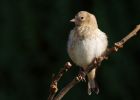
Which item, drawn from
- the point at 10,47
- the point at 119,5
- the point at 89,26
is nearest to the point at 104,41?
the point at 89,26

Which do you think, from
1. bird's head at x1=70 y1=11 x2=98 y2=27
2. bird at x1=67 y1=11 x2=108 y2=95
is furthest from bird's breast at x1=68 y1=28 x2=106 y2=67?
bird's head at x1=70 y1=11 x2=98 y2=27

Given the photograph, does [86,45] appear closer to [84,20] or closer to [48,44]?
[84,20]

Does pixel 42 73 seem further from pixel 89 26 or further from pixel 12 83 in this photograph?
pixel 89 26

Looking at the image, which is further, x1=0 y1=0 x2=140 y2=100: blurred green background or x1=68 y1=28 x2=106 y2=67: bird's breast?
x1=0 y1=0 x2=140 y2=100: blurred green background

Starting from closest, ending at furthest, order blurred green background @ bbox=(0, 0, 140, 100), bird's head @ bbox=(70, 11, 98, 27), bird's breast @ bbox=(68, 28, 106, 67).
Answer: bird's breast @ bbox=(68, 28, 106, 67) < bird's head @ bbox=(70, 11, 98, 27) < blurred green background @ bbox=(0, 0, 140, 100)

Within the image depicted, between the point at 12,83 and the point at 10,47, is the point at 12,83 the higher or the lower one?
the lower one

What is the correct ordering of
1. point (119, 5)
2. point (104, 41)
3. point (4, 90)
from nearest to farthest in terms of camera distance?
point (104, 41) < point (119, 5) < point (4, 90)

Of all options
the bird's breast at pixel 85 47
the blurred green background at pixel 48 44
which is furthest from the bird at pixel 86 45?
the blurred green background at pixel 48 44

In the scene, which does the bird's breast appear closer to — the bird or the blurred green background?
the bird

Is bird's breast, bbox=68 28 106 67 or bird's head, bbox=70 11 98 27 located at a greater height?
bird's head, bbox=70 11 98 27
